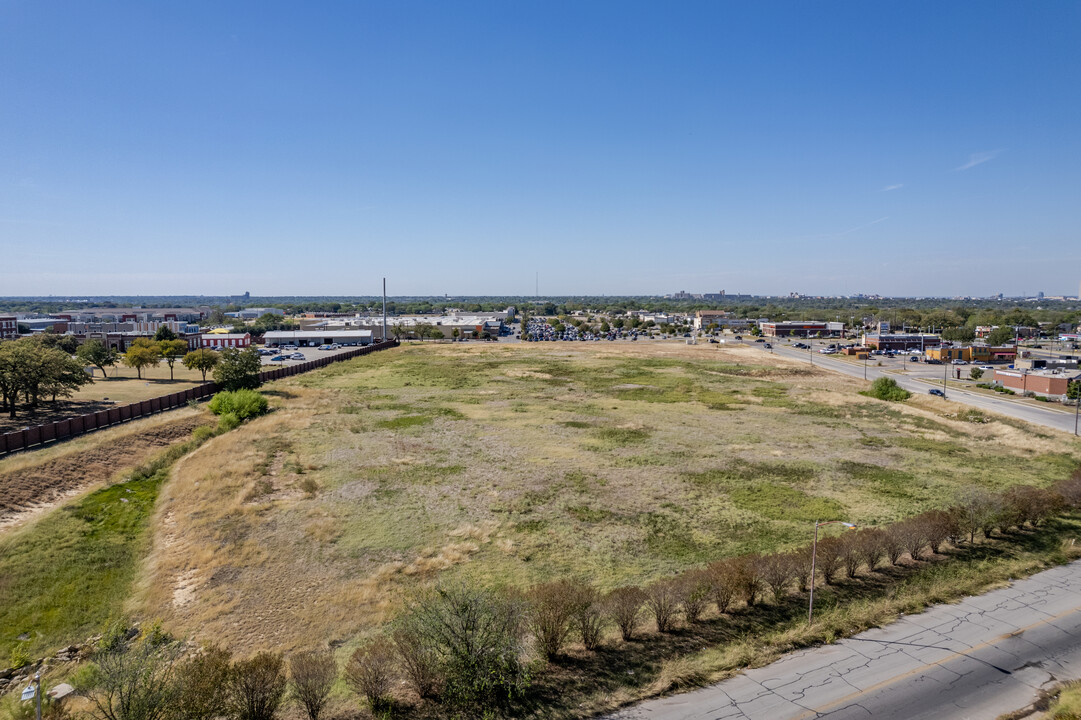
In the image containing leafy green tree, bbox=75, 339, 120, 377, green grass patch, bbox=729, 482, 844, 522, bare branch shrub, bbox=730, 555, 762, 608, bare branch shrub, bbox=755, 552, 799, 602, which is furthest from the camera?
leafy green tree, bbox=75, 339, 120, 377

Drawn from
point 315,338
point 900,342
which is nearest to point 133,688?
point 315,338

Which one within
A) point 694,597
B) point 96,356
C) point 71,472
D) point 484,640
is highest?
point 96,356

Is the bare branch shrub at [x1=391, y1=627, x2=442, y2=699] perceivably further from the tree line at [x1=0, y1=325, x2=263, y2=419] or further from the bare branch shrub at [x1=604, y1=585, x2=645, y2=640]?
the tree line at [x1=0, y1=325, x2=263, y2=419]

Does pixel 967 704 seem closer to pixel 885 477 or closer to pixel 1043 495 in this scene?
pixel 1043 495

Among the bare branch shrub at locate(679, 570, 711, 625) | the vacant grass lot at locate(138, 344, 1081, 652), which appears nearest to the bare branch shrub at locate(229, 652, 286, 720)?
the vacant grass lot at locate(138, 344, 1081, 652)

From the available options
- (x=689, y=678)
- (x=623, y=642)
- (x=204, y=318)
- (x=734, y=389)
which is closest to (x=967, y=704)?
(x=689, y=678)

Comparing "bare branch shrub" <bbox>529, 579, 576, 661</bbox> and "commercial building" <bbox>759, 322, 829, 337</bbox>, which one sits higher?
"commercial building" <bbox>759, 322, 829, 337</bbox>

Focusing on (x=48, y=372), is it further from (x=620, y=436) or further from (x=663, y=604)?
(x=663, y=604)

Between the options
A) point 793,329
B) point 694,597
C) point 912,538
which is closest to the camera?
point 694,597
